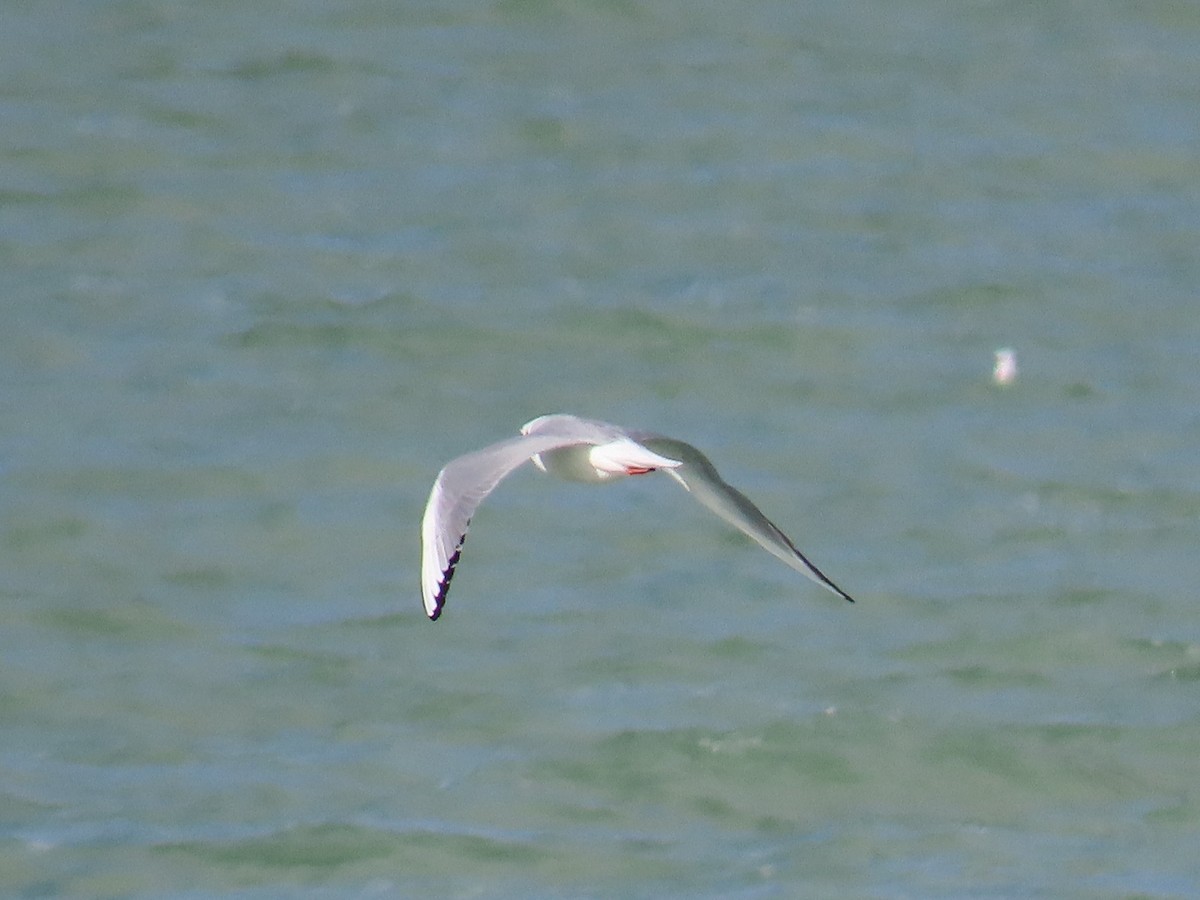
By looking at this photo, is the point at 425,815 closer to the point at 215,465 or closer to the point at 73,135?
the point at 215,465

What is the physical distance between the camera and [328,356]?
430 inches

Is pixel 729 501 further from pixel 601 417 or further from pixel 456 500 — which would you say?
pixel 601 417

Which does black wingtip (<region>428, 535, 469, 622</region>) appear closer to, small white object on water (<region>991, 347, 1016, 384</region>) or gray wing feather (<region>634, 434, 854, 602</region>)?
gray wing feather (<region>634, 434, 854, 602</region>)

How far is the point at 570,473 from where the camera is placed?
6289mm

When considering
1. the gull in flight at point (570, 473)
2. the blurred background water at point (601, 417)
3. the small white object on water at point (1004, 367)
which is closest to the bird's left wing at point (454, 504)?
the gull in flight at point (570, 473)

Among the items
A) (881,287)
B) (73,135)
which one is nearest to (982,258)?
(881,287)

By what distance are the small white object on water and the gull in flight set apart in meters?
4.76

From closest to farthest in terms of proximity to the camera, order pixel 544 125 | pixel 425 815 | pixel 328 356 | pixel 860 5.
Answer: pixel 425 815, pixel 328 356, pixel 544 125, pixel 860 5

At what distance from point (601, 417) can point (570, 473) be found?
12.9 ft

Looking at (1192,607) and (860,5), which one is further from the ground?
(860,5)

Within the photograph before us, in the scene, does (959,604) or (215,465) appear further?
(215,465)

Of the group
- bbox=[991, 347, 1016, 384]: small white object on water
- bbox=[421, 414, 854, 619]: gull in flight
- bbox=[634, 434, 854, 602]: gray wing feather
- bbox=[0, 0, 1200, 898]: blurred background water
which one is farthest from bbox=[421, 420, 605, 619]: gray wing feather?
bbox=[991, 347, 1016, 384]: small white object on water

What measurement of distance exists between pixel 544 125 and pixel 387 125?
0.88m

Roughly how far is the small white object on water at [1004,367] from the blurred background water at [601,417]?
11 centimetres
